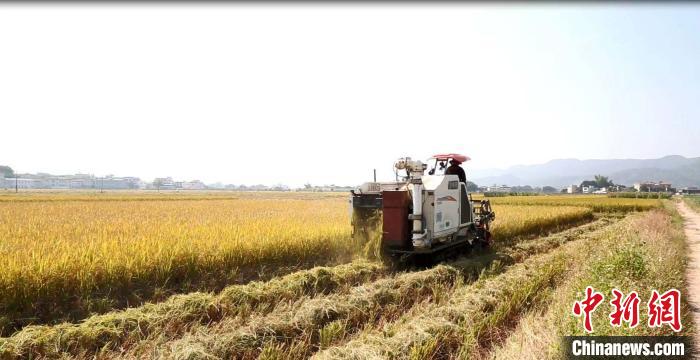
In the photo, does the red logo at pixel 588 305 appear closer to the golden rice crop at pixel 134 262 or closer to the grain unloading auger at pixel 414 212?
the grain unloading auger at pixel 414 212

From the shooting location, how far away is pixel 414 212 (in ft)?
29.1

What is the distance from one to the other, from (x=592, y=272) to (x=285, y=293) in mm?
4927

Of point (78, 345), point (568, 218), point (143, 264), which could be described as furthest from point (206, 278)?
point (568, 218)

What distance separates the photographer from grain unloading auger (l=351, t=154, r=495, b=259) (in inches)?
350

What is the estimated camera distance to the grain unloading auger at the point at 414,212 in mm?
8898

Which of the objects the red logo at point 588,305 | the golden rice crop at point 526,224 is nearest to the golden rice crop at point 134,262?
the red logo at point 588,305

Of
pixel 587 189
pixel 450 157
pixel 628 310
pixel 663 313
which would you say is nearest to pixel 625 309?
pixel 628 310

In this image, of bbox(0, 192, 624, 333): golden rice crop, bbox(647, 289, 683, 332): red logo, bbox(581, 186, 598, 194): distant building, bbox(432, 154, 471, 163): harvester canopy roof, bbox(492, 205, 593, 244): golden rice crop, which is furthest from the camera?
bbox(581, 186, 598, 194): distant building

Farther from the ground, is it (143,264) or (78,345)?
(143,264)

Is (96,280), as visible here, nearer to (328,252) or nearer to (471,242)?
(328,252)

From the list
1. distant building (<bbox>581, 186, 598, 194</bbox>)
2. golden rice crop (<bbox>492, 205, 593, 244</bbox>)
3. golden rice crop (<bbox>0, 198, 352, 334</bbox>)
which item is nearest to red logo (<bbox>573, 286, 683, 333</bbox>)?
golden rice crop (<bbox>0, 198, 352, 334</bbox>)

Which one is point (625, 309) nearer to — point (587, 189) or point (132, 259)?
point (132, 259)

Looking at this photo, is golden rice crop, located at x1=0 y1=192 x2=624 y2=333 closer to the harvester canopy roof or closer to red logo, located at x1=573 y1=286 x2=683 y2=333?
the harvester canopy roof

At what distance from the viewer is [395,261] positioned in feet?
29.9
